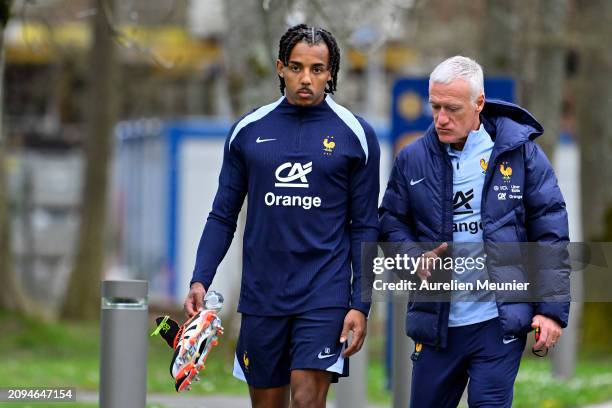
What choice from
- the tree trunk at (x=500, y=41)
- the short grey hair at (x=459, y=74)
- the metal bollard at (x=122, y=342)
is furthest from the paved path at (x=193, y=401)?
the tree trunk at (x=500, y=41)

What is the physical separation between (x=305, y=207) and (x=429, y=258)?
0.55 m

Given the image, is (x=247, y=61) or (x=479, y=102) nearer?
(x=479, y=102)

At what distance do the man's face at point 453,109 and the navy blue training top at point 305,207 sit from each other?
0.31 metres

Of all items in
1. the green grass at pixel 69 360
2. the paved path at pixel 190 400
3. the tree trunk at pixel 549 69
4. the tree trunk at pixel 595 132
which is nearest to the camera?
the paved path at pixel 190 400

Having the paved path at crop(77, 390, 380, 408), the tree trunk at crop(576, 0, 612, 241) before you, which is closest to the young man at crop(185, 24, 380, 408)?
the paved path at crop(77, 390, 380, 408)

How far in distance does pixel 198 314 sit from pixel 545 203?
1490 mm

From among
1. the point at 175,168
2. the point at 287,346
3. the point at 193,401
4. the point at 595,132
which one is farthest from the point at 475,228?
the point at 175,168

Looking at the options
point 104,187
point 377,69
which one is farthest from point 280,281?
point 377,69

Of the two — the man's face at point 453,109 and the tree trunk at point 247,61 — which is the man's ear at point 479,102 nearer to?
the man's face at point 453,109

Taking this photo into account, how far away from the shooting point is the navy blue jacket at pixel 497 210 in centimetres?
612

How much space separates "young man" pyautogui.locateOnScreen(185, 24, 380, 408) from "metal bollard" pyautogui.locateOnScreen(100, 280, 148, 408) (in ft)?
0.98

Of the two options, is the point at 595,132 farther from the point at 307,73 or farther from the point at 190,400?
the point at 307,73

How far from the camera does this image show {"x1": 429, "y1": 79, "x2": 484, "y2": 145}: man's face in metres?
6.14

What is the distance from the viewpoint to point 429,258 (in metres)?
6.21
